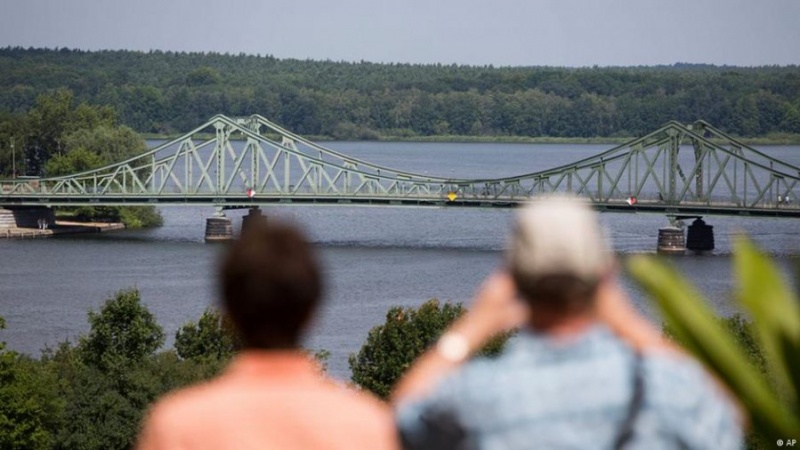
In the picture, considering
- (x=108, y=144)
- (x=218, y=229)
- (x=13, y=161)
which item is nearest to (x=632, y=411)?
(x=218, y=229)

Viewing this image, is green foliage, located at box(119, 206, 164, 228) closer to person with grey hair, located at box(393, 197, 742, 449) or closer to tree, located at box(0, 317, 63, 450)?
tree, located at box(0, 317, 63, 450)

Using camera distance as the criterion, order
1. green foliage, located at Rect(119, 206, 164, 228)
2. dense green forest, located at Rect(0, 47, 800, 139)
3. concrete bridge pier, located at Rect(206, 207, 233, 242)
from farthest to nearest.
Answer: dense green forest, located at Rect(0, 47, 800, 139) < green foliage, located at Rect(119, 206, 164, 228) < concrete bridge pier, located at Rect(206, 207, 233, 242)

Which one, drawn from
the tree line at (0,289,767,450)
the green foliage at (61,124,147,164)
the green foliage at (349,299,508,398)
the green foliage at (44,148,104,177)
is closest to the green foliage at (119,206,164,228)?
the green foliage at (44,148,104,177)

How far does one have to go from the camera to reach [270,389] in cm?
262

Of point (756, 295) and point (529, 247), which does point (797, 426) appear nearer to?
point (756, 295)

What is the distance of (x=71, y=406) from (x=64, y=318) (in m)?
18.4

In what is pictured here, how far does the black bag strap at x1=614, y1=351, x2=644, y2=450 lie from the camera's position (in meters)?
2.62

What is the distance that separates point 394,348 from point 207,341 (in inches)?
135

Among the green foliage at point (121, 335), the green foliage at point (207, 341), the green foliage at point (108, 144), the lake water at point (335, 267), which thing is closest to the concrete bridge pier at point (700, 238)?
the lake water at point (335, 267)

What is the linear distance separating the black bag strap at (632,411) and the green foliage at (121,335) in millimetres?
26342

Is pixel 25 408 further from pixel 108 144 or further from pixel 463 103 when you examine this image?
pixel 463 103

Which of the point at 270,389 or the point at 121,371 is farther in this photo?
the point at 121,371

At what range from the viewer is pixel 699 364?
100 inches

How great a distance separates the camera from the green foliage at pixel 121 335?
2916 centimetres
